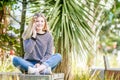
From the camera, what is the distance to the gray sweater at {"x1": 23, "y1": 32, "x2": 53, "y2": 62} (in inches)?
212

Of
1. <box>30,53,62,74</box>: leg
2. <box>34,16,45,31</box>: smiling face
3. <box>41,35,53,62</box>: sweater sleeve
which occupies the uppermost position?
<box>34,16,45,31</box>: smiling face

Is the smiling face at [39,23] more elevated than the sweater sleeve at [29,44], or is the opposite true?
the smiling face at [39,23]

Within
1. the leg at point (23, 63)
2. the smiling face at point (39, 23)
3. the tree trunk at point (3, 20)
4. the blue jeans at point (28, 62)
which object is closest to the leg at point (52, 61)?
the blue jeans at point (28, 62)

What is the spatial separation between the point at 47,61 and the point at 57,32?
0.95m

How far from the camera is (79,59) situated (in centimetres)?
656

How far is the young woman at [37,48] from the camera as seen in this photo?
536 cm

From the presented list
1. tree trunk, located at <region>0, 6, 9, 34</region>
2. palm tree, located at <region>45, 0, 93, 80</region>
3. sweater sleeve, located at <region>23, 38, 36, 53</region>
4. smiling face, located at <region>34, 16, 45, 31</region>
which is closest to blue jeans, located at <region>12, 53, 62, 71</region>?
sweater sleeve, located at <region>23, 38, 36, 53</region>

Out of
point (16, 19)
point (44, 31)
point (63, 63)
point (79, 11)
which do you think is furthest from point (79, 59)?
point (16, 19)

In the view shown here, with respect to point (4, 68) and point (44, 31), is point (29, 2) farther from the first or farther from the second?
point (44, 31)

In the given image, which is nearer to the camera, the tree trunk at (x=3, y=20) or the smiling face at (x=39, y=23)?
the smiling face at (x=39, y=23)

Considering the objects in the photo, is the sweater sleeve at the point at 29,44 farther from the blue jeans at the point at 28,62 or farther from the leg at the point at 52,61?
the leg at the point at 52,61

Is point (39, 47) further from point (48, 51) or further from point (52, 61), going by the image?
point (52, 61)

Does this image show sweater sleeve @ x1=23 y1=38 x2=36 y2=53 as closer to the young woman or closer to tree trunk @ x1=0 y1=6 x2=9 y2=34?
the young woman

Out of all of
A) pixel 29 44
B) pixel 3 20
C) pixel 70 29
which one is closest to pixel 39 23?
pixel 29 44
